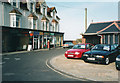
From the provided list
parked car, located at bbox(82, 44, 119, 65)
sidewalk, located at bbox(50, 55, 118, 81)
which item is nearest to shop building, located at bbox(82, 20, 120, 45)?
parked car, located at bbox(82, 44, 119, 65)

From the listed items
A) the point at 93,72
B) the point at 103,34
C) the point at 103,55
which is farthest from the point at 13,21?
the point at 93,72

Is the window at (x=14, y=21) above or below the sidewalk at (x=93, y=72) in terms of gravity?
above

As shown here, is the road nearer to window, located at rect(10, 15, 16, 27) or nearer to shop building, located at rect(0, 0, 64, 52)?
shop building, located at rect(0, 0, 64, 52)

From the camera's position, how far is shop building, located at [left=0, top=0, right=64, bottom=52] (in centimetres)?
1808

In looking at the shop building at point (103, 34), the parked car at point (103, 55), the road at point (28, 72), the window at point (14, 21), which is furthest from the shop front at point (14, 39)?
the parked car at point (103, 55)

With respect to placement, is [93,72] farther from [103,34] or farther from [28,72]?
[103,34]

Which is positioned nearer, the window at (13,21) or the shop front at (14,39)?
the shop front at (14,39)

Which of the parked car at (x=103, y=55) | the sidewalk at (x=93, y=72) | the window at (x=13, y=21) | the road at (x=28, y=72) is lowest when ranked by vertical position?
the road at (x=28, y=72)

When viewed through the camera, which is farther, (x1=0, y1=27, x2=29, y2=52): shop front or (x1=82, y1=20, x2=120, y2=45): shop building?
(x1=82, y1=20, x2=120, y2=45): shop building

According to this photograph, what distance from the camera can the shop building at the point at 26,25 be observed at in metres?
18.1

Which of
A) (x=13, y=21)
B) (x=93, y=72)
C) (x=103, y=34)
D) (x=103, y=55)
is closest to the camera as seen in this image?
(x=93, y=72)

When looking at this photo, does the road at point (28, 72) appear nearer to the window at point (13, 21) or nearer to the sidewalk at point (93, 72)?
the sidewalk at point (93, 72)

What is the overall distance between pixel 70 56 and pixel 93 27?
17.1 m

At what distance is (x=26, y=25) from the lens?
A: 22219 mm
